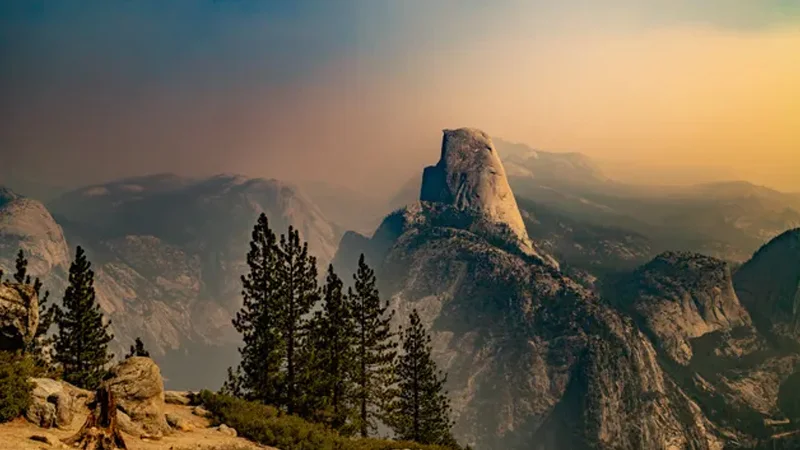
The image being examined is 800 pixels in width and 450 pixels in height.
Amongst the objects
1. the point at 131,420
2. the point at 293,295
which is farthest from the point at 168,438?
the point at 293,295

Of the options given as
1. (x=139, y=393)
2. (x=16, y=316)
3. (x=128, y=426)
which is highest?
(x=16, y=316)

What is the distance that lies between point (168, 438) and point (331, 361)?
33.6 metres

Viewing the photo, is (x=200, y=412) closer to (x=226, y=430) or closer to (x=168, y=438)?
(x=226, y=430)

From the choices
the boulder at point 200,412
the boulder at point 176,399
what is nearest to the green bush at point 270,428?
the boulder at point 200,412

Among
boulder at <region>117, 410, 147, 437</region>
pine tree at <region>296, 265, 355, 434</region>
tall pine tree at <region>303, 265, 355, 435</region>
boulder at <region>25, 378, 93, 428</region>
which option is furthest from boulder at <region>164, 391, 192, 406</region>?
tall pine tree at <region>303, 265, 355, 435</region>

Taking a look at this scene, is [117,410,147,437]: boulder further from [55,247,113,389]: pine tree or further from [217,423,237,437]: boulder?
[55,247,113,389]: pine tree

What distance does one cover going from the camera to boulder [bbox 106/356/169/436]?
31.2 metres

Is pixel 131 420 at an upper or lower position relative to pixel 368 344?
lower

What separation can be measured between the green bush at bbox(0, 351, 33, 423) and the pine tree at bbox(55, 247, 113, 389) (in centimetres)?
3996

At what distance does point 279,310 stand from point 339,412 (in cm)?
1374

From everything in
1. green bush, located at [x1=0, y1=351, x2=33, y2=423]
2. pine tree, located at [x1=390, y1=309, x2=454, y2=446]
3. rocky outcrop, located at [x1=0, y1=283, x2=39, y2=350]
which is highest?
rocky outcrop, located at [x1=0, y1=283, x2=39, y2=350]

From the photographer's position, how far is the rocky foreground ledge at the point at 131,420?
25.8 metres

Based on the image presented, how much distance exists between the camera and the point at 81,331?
6644 cm

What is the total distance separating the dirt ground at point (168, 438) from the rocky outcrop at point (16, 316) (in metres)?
6.31
